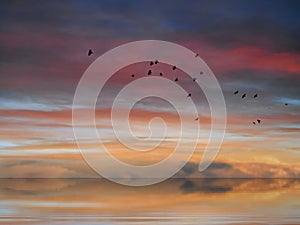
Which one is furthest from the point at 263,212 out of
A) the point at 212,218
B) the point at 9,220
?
the point at 9,220

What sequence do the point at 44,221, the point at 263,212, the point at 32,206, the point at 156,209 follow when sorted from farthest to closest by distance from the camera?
the point at 32,206
the point at 156,209
the point at 263,212
the point at 44,221

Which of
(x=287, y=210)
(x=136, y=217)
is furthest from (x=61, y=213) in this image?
(x=287, y=210)

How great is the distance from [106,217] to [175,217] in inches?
258

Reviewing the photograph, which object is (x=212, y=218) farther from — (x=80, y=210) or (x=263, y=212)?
(x=80, y=210)

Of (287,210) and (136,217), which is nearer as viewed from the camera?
(136,217)

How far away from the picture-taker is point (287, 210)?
2381 inches

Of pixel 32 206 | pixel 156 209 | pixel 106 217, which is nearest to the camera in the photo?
pixel 106 217

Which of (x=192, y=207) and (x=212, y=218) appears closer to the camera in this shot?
(x=212, y=218)

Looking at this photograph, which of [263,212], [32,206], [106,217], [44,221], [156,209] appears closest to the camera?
[44,221]

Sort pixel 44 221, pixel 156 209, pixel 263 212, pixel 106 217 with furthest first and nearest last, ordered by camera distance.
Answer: pixel 156 209 < pixel 263 212 < pixel 106 217 < pixel 44 221

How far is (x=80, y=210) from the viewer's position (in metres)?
59.1

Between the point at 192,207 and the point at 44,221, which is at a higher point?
the point at 192,207

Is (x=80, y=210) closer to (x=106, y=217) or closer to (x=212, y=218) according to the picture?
(x=106, y=217)

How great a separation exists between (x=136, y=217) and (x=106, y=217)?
9.30 feet
